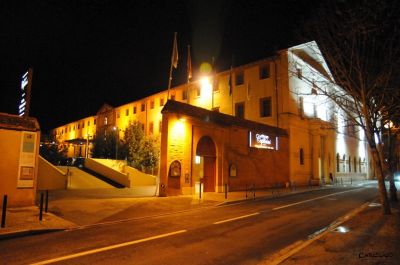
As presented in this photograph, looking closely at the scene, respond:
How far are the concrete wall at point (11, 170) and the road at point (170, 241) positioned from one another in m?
5.87

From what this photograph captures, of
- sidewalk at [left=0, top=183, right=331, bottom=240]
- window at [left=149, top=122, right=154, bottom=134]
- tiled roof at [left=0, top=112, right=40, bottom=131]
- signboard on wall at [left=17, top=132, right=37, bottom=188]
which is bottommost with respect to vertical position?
sidewalk at [left=0, top=183, right=331, bottom=240]

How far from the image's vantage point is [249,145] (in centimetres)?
2767

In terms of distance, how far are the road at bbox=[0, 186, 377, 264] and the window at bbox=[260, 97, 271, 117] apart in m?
23.6

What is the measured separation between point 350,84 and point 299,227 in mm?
7036

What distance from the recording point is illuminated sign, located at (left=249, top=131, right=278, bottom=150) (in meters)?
28.0

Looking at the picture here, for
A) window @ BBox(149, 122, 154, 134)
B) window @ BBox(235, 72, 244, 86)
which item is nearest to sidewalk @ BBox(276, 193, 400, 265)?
window @ BBox(235, 72, 244, 86)

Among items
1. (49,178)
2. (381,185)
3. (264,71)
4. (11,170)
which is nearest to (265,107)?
(264,71)

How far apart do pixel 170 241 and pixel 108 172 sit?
22513 millimetres

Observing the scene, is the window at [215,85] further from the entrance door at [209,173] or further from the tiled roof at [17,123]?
the tiled roof at [17,123]

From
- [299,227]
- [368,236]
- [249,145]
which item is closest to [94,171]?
[249,145]

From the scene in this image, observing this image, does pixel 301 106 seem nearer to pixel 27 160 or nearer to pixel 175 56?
pixel 175 56

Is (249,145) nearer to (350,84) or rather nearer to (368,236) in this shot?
(350,84)

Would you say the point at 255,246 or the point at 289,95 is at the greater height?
the point at 289,95

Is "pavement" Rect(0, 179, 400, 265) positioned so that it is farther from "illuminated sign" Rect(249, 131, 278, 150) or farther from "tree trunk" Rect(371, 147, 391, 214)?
"illuminated sign" Rect(249, 131, 278, 150)
